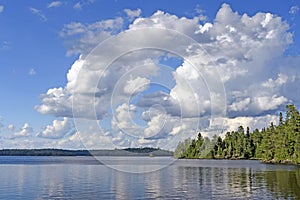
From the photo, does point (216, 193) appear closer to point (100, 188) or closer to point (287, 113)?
point (100, 188)

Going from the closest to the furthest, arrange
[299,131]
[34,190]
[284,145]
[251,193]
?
1. [251,193]
2. [34,190]
3. [299,131]
4. [284,145]

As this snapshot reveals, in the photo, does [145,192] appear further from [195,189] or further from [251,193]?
[251,193]

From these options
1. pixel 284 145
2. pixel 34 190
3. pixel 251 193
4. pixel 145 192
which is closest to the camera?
pixel 251 193

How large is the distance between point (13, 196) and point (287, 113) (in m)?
108

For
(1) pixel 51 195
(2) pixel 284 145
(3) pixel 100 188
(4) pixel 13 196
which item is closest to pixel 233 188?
(3) pixel 100 188

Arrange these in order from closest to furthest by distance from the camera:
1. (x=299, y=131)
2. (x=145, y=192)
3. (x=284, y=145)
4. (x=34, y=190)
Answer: (x=145, y=192), (x=34, y=190), (x=299, y=131), (x=284, y=145)

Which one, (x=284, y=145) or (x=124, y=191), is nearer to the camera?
(x=124, y=191)

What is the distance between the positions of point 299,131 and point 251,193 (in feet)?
285

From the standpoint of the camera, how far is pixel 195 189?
60.9 meters

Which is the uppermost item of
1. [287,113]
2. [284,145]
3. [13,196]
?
[287,113]

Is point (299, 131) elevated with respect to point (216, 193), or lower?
elevated

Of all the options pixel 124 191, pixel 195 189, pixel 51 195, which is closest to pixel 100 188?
pixel 124 191

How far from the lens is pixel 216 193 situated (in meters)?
55.6

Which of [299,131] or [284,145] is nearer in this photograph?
[299,131]
